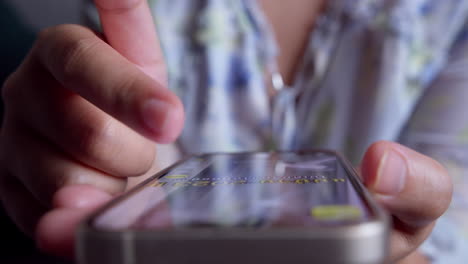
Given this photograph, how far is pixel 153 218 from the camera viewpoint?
0.13 m

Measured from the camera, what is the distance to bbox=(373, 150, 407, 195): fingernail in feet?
0.63

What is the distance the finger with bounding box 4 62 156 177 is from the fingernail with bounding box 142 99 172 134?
0.24ft

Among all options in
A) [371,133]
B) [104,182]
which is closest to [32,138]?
[104,182]

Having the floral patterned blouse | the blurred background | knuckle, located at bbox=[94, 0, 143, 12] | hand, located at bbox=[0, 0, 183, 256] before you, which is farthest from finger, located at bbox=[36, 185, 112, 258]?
the blurred background

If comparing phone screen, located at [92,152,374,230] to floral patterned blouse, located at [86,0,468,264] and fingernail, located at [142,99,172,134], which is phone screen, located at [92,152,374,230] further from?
floral patterned blouse, located at [86,0,468,264]

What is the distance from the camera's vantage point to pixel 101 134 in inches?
8.8

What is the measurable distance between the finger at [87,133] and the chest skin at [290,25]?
0.25 metres

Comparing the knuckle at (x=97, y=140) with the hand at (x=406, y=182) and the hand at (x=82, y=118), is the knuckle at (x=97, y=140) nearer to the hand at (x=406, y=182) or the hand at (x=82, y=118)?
the hand at (x=82, y=118)

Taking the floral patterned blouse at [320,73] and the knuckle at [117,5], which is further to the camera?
the floral patterned blouse at [320,73]

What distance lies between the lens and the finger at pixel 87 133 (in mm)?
223

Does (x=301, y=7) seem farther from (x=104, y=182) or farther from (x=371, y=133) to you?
(x=104, y=182)

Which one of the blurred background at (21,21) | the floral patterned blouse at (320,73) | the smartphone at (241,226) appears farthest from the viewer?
the blurred background at (21,21)

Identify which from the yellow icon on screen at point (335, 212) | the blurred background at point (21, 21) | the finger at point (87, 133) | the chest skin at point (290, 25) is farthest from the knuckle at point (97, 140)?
the blurred background at point (21, 21)

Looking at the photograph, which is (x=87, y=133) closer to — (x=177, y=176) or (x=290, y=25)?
(x=177, y=176)
